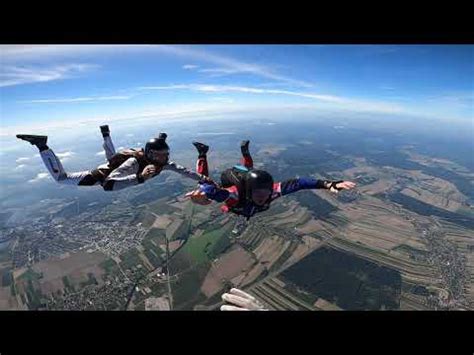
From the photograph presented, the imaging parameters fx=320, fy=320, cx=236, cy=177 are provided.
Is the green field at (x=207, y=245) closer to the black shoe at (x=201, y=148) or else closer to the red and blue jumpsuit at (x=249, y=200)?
the black shoe at (x=201, y=148)

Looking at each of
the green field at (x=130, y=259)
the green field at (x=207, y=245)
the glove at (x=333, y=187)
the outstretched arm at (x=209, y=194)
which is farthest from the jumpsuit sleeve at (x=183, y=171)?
the green field at (x=130, y=259)

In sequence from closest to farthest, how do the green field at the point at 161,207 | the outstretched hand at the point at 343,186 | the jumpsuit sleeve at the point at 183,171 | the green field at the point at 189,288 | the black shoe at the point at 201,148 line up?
the outstretched hand at the point at 343,186 < the jumpsuit sleeve at the point at 183,171 < the black shoe at the point at 201,148 < the green field at the point at 189,288 < the green field at the point at 161,207

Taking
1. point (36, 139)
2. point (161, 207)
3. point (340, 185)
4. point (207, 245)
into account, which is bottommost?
point (207, 245)

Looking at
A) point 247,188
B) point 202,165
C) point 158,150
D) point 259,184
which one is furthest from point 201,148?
point 259,184

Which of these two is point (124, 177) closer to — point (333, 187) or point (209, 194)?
point (209, 194)
